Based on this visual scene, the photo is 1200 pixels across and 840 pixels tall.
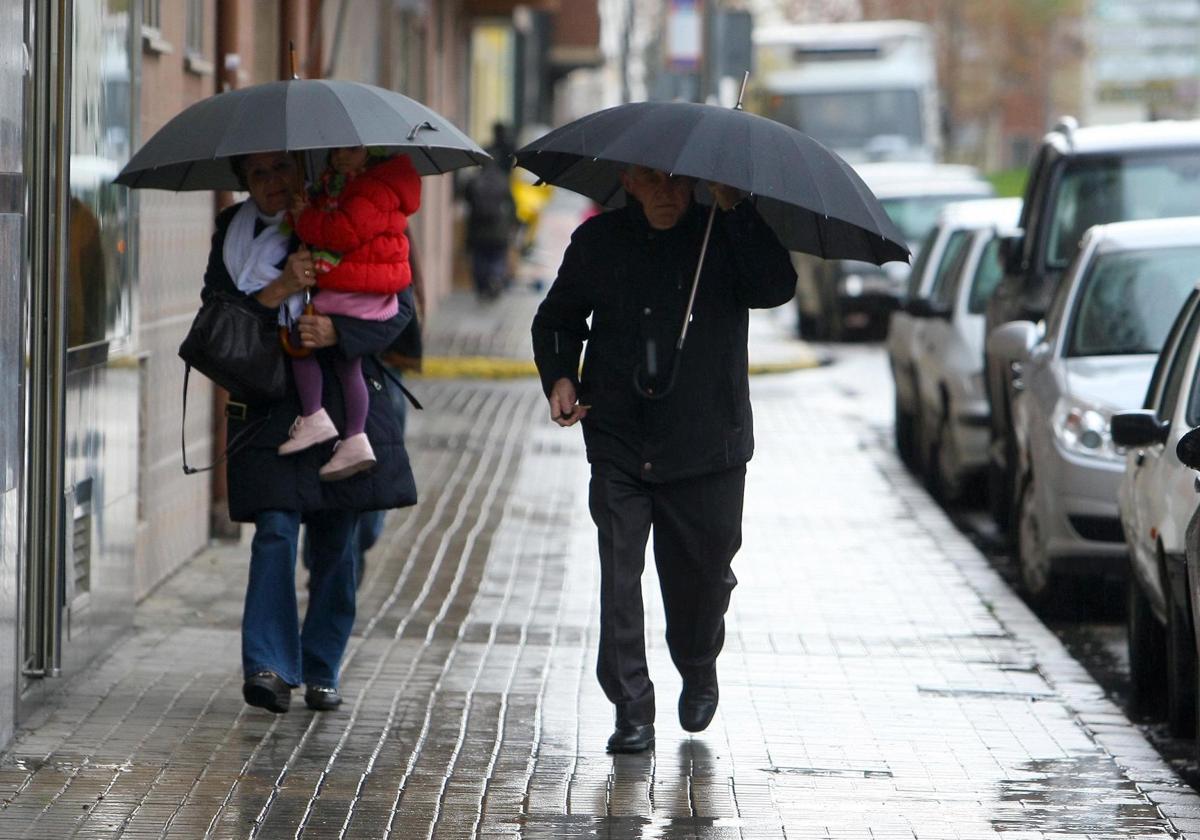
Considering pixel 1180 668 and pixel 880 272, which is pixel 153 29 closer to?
pixel 1180 668

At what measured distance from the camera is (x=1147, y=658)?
7836 mm

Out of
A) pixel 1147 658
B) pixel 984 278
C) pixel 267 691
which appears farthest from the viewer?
pixel 984 278

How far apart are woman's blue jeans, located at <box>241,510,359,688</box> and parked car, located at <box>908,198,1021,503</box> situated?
21.8ft

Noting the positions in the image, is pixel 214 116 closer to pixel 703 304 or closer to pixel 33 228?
pixel 33 228

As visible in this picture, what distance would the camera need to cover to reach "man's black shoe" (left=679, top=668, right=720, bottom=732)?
675cm

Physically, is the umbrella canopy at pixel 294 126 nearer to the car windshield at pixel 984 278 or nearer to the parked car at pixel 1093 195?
the parked car at pixel 1093 195

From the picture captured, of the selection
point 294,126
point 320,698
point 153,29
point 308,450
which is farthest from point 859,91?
point 294,126

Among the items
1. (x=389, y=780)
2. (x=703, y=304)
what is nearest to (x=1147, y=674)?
(x=703, y=304)

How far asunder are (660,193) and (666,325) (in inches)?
14.6

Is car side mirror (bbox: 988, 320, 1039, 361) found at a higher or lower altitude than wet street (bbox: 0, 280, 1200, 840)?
higher

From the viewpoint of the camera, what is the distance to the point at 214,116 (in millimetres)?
6602

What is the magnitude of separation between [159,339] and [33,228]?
2.62m

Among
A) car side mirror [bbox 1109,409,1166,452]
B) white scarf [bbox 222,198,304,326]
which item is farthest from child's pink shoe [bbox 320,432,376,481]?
car side mirror [bbox 1109,409,1166,452]

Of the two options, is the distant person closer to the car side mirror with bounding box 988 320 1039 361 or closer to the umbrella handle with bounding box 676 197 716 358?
the car side mirror with bounding box 988 320 1039 361
